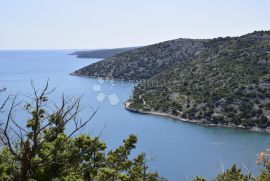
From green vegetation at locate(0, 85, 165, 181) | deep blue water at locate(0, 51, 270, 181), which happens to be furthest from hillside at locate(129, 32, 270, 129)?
green vegetation at locate(0, 85, 165, 181)

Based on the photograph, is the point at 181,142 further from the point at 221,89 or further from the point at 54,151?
the point at 54,151

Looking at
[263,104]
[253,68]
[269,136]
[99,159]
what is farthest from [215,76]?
[99,159]

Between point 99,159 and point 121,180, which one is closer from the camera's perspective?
point 121,180

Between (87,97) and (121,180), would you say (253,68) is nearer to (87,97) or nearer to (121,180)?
(87,97)

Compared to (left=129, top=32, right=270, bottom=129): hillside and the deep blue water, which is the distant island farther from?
the deep blue water

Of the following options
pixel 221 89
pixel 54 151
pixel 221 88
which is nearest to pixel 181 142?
pixel 221 89

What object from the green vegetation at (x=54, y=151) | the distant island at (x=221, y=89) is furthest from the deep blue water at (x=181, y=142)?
the green vegetation at (x=54, y=151)

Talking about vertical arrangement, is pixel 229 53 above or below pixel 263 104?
above
